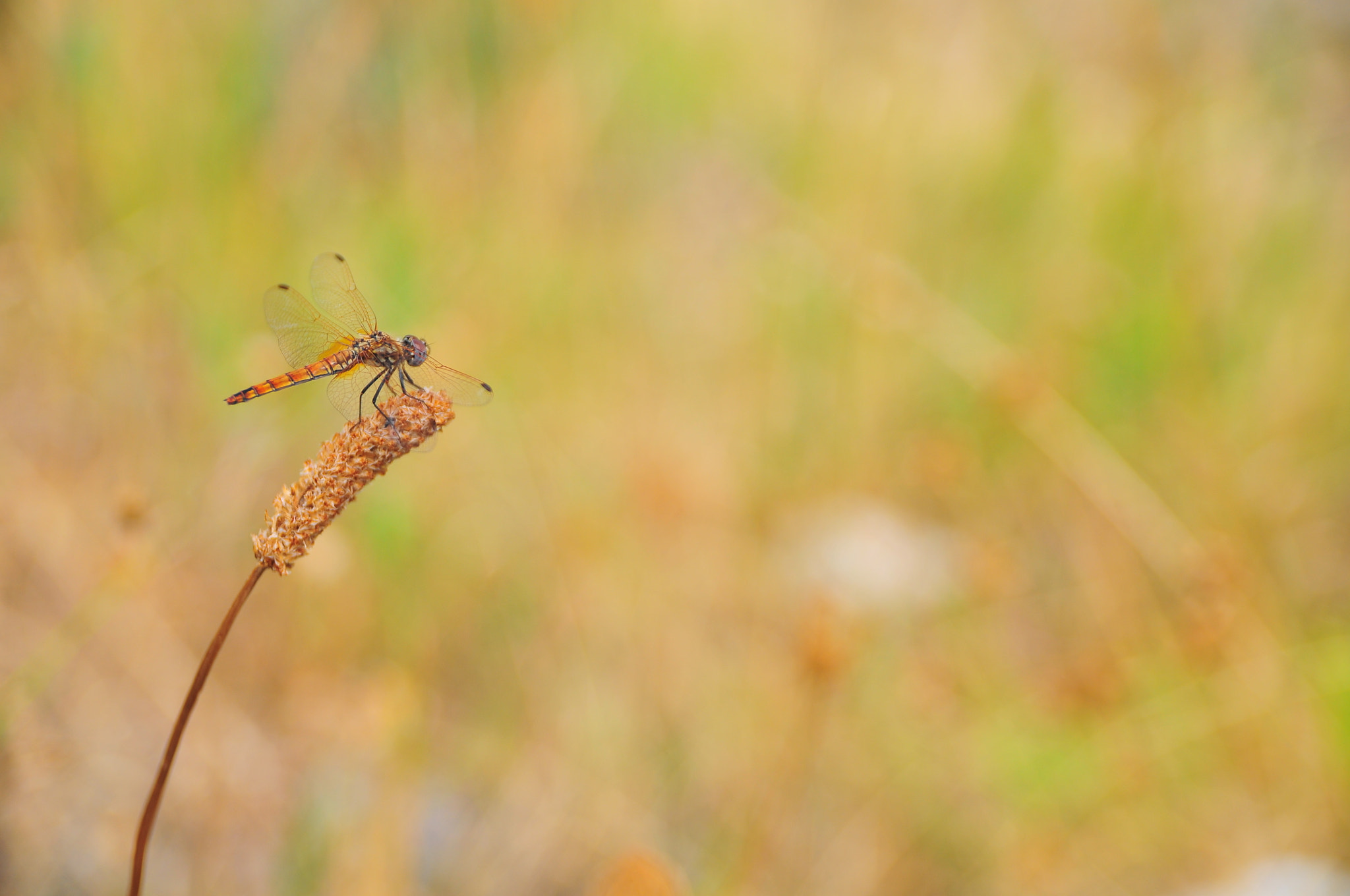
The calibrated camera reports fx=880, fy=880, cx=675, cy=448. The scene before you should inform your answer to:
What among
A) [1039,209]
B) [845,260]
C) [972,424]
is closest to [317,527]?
[845,260]

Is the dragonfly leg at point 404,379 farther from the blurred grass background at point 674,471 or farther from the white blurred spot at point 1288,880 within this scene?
the white blurred spot at point 1288,880

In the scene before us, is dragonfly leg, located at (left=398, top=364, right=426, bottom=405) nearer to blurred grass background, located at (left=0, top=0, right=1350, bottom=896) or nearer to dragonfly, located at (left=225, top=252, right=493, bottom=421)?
dragonfly, located at (left=225, top=252, right=493, bottom=421)

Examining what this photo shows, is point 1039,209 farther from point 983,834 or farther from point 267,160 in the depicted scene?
point 267,160

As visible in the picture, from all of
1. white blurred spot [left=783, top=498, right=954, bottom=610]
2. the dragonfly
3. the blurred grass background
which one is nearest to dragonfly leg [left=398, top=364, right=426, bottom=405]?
the dragonfly

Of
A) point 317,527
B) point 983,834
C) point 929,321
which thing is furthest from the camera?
point 929,321

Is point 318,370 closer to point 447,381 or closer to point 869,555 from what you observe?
point 447,381

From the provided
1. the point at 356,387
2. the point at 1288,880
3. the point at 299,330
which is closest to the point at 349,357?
the point at 356,387

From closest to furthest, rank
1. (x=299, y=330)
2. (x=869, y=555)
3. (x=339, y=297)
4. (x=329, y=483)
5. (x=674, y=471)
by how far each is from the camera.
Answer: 1. (x=329, y=483)
2. (x=299, y=330)
3. (x=339, y=297)
4. (x=674, y=471)
5. (x=869, y=555)
